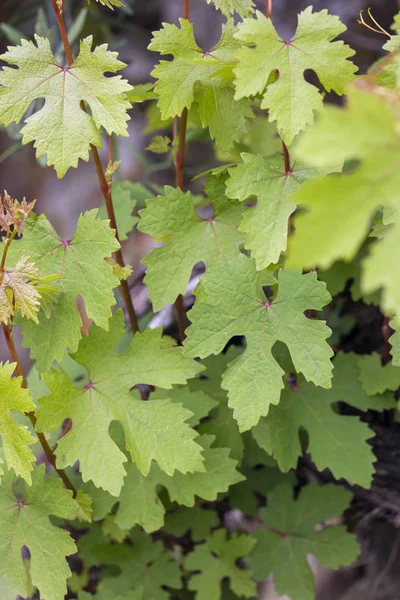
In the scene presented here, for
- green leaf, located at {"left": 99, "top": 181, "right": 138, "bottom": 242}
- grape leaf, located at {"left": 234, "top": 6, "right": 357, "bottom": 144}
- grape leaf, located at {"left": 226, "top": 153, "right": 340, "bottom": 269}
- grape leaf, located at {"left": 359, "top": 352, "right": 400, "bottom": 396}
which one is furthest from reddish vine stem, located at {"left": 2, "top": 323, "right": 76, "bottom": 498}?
grape leaf, located at {"left": 359, "top": 352, "right": 400, "bottom": 396}

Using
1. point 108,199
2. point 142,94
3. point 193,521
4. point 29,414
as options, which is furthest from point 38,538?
point 142,94

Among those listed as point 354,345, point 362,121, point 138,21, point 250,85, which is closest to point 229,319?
point 250,85

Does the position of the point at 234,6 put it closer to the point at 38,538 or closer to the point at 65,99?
the point at 65,99

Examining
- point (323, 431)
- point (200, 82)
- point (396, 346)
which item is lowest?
point (323, 431)

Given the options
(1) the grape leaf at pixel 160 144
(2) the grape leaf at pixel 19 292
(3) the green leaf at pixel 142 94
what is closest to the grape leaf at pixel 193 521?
(2) the grape leaf at pixel 19 292

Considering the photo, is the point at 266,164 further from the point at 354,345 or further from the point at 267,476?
the point at 267,476

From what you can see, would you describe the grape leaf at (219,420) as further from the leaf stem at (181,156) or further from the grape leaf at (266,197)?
the grape leaf at (266,197)
